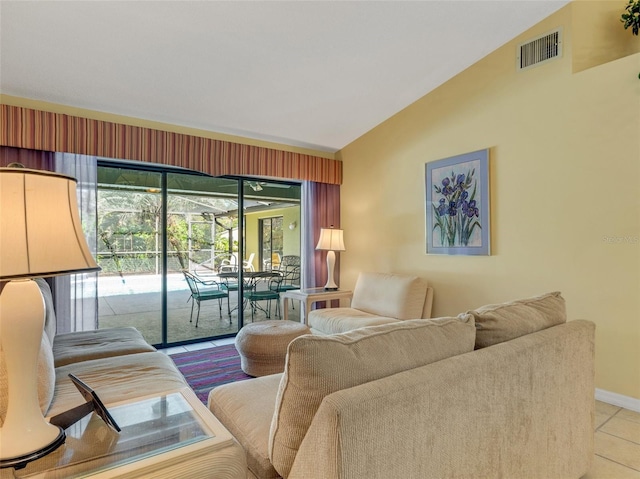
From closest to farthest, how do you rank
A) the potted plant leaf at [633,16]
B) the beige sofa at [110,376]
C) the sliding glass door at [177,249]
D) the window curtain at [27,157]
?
the beige sofa at [110,376]
the potted plant leaf at [633,16]
the window curtain at [27,157]
the sliding glass door at [177,249]

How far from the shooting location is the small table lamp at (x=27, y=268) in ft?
3.10

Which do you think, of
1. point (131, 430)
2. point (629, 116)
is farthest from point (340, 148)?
point (131, 430)

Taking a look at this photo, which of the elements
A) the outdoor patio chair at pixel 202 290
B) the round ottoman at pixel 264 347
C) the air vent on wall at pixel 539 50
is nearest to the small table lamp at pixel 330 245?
the outdoor patio chair at pixel 202 290

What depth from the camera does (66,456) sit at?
103 cm

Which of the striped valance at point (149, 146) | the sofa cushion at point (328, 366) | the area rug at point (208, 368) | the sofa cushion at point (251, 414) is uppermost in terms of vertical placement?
the striped valance at point (149, 146)

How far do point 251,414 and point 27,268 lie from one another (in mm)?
916

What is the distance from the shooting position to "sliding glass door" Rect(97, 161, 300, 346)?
12.4 ft

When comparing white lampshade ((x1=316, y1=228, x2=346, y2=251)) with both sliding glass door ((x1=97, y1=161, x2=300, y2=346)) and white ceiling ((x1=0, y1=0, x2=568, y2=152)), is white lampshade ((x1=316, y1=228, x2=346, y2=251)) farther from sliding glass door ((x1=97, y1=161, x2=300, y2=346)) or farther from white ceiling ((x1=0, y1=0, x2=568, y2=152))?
white ceiling ((x1=0, y1=0, x2=568, y2=152))

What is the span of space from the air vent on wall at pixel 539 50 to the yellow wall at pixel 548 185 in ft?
0.18

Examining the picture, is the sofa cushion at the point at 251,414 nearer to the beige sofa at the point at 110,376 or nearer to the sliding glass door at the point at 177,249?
the beige sofa at the point at 110,376

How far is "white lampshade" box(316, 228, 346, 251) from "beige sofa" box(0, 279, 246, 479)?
2.37m

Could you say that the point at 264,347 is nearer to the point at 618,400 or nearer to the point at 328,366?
the point at 328,366

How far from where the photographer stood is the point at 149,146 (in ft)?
11.8

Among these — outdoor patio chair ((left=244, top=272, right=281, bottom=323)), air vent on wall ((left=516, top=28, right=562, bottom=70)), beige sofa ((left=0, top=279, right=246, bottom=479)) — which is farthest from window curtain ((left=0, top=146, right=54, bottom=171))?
air vent on wall ((left=516, top=28, right=562, bottom=70))
